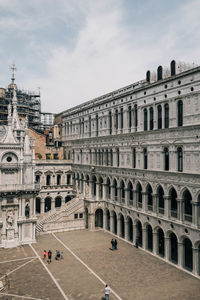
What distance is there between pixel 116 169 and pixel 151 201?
876 centimetres

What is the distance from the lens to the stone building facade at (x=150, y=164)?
29.8 meters

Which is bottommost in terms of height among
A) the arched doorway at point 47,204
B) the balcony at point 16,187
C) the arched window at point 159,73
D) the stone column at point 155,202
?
the arched doorway at point 47,204

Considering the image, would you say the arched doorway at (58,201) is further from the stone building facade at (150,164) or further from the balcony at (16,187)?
the balcony at (16,187)

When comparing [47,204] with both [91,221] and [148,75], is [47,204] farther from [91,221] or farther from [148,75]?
[148,75]

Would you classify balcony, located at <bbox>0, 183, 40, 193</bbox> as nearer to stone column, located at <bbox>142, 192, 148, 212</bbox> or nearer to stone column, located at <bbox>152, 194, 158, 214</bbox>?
stone column, located at <bbox>142, 192, 148, 212</bbox>

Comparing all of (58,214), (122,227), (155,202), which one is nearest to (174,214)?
(155,202)

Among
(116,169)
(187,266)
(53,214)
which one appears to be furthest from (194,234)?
(53,214)

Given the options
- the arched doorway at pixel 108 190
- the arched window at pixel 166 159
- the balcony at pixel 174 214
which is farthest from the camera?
the arched doorway at pixel 108 190

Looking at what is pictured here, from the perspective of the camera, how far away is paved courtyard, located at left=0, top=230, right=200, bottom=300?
25.8 m

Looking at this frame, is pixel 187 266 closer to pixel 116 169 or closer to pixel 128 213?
pixel 128 213

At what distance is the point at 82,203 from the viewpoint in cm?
4916

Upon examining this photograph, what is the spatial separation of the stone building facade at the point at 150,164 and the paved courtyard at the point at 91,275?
2.43 meters

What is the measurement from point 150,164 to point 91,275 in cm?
1384

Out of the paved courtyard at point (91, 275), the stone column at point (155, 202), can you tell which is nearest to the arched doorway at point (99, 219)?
the paved courtyard at point (91, 275)
